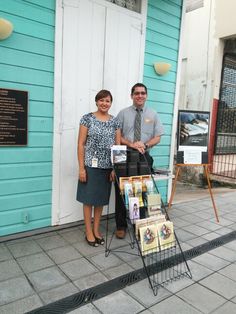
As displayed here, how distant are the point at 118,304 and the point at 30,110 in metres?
2.01

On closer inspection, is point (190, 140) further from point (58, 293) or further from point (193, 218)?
point (58, 293)

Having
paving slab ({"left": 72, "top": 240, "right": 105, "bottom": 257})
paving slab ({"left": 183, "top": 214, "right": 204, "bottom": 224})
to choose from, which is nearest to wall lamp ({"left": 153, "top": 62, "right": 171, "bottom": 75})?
paving slab ({"left": 183, "top": 214, "right": 204, "bottom": 224})

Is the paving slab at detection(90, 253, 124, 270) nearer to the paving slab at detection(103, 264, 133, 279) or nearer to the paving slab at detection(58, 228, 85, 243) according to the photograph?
the paving slab at detection(103, 264, 133, 279)

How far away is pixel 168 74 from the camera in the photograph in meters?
4.11

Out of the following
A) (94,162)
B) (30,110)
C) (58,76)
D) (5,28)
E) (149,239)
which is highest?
(5,28)

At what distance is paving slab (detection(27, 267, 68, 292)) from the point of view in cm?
222

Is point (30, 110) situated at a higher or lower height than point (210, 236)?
higher

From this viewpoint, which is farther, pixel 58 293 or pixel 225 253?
pixel 225 253

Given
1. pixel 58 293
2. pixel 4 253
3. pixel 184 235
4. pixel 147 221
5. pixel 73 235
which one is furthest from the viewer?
pixel 184 235

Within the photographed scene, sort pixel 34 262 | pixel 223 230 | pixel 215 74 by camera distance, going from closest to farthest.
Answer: pixel 34 262 → pixel 223 230 → pixel 215 74

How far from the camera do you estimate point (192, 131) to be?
3988 mm

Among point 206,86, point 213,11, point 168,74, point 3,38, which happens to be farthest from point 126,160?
point 213,11

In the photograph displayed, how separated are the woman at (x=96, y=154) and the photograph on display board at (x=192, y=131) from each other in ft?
4.38

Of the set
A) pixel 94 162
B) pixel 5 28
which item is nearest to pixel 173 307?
pixel 94 162
